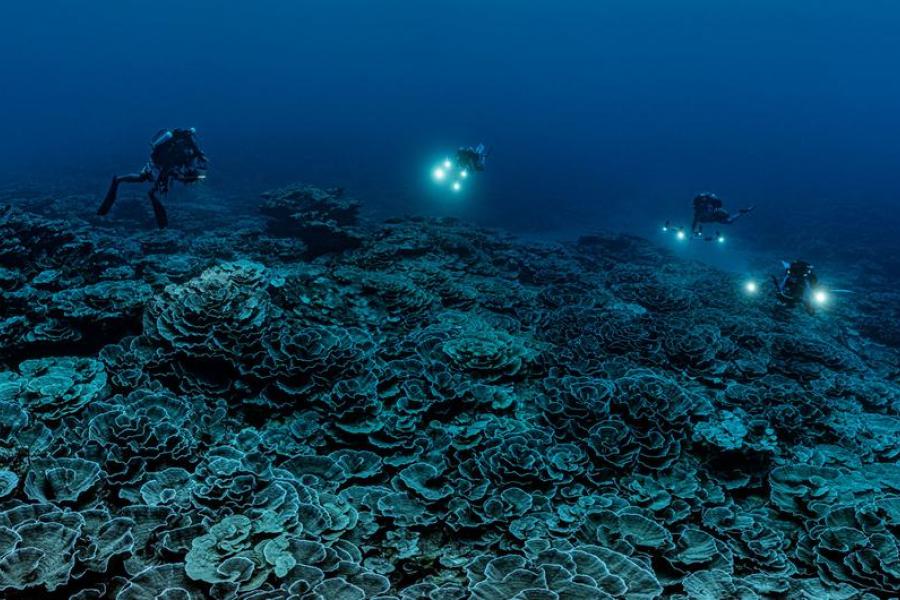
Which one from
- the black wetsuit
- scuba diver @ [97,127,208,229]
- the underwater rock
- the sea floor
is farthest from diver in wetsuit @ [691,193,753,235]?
scuba diver @ [97,127,208,229]

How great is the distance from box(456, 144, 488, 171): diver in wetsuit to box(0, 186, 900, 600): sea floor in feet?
14.7

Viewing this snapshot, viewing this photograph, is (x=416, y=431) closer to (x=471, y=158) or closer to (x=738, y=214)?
(x=471, y=158)

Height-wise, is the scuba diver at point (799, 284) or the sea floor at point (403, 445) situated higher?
the scuba diver at point (799, 284)

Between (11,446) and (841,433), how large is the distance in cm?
955

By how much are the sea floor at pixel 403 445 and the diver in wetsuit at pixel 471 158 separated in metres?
4.48

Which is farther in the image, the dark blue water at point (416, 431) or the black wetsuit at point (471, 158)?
the black wetsuit at point (471, 158)

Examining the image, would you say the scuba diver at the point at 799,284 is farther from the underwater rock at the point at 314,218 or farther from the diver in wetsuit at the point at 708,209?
the underwater rock at the point at 314,218

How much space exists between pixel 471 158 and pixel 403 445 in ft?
31.0

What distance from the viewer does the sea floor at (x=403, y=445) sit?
10.0 ft

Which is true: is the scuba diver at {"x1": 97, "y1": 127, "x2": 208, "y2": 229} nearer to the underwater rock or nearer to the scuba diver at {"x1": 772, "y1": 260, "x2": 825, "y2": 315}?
the underwater rock

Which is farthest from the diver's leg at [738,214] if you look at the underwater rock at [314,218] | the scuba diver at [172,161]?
the scuba diver at [172,161]

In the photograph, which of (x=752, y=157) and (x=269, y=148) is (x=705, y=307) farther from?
(x=752, y=157)

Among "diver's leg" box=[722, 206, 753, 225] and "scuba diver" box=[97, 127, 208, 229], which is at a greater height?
"diver's leg" box=[722, 206, 753, 225]

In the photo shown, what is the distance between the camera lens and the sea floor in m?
3.05
